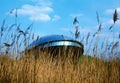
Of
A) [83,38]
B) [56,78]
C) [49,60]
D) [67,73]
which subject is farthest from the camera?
[49,60]

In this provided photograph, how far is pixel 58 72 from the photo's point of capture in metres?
5.38

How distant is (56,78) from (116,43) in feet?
4.14

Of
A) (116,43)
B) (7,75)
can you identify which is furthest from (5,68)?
(116,43)

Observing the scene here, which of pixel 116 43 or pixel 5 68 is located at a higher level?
pixel 116 43

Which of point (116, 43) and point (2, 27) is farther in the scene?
point (116, 43)

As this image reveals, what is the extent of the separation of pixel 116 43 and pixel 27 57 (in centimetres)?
149

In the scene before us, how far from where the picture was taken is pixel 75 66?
236 inches

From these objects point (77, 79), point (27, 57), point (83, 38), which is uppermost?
point (83, 38)

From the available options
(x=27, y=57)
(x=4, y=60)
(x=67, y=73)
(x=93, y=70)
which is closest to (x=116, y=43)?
(x=93, y=70)

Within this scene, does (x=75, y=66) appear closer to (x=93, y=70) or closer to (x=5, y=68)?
(x=93, y=70)

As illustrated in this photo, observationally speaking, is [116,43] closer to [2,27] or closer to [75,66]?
[75,66]

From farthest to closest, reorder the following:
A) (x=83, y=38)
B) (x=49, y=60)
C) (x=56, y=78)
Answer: (x=49, y=60) < (x=83, y=38) < (x=56, y=78)

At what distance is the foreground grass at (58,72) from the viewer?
15.2 feet

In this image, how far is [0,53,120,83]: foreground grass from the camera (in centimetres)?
464
